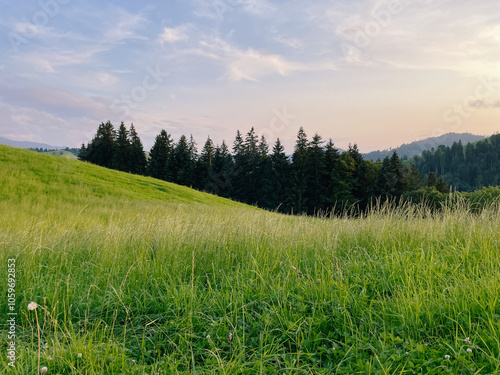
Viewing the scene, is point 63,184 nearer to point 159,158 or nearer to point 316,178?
point 316,178

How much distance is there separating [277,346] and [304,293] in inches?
35.5

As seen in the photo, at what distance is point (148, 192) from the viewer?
2797 centimetres

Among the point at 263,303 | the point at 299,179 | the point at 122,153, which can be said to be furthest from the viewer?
the point at 122,153

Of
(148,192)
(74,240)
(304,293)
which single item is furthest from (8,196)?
(304,293)

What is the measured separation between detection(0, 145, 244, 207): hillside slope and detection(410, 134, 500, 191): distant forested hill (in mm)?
140038

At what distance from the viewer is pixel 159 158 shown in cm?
7400

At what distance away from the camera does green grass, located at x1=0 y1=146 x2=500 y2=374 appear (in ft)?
9.59

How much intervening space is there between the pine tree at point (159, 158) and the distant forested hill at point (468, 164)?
116 meters

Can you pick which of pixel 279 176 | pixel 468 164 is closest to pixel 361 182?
pixel 279 176

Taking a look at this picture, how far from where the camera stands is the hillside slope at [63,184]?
733 inches

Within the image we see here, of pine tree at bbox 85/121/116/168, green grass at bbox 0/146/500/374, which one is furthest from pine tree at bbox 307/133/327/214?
green grass at bbox 0/146/500/374

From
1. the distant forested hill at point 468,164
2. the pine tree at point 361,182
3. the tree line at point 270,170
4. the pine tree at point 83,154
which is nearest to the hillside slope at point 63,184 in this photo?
the tree line at point 270,170

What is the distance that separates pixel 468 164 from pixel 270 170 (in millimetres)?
140131

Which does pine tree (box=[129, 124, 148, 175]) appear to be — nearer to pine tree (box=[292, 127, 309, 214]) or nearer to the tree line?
the tree line
